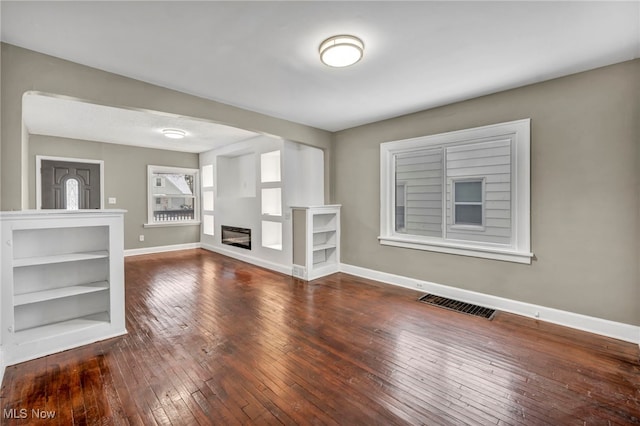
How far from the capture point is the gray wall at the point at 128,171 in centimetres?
564

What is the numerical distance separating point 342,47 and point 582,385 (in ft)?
10.2

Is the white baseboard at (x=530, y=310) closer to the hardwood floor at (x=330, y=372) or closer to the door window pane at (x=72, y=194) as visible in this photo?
the hardwood floor at (x=330, y=372)

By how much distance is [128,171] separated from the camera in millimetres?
6578

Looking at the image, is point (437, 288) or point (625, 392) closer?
point (625, 392)

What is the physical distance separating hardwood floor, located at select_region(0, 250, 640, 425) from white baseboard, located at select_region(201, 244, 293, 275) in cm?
160

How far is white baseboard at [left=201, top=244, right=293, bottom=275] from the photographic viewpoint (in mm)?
5109

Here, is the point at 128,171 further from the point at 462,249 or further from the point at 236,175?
the point at 462,249

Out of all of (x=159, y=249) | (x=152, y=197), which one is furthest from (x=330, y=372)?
(x=152, y=197)

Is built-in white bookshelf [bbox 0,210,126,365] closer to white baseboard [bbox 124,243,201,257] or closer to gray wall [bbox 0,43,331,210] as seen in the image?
gray wall [bbox 0,43,331,210]

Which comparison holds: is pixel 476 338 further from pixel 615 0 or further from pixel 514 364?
pixel 615 0

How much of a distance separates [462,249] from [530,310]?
3.12ft

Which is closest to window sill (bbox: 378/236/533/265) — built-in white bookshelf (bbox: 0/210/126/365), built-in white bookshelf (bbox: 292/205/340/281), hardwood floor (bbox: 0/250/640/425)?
hardwood floor (bbox: 0/250/640/425)

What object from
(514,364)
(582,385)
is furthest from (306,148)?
(582,385)

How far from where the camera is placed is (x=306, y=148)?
17.4 feet
